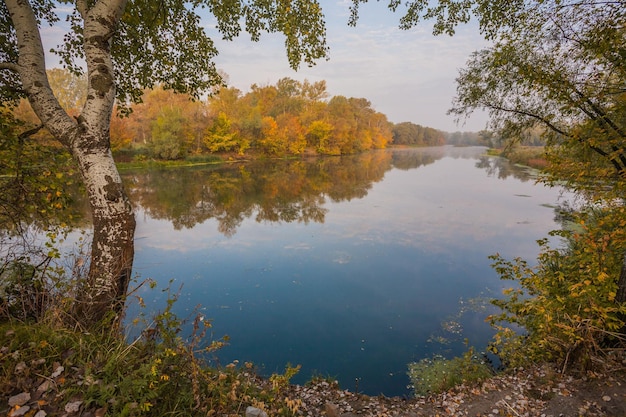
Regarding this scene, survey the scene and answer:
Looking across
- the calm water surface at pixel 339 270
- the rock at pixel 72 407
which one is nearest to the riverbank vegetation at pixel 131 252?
the rock at pixel 72 407

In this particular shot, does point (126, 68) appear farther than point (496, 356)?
No

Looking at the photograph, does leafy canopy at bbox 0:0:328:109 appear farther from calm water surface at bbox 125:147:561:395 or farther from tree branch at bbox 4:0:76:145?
calm water surface at bbox 125:147:561:395

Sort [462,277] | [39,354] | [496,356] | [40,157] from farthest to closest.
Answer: [462,277] → [496,356] → [40,157] → [39,354]

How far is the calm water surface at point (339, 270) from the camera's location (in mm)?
7012

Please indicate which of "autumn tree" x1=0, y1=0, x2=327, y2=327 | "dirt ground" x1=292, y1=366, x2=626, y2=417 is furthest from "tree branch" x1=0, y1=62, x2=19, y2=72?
"dirt ground" x1=292, y1=366, x2=626, y2=417

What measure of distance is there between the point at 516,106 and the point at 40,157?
35.1 ft

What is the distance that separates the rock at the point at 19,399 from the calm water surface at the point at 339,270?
174 inches

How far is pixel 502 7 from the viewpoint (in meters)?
5.62

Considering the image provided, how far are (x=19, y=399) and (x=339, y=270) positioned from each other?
29.9ft

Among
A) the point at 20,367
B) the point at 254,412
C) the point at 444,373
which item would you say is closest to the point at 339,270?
the point at 444,373

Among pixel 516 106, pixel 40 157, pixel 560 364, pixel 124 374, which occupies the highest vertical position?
pixel 516 106

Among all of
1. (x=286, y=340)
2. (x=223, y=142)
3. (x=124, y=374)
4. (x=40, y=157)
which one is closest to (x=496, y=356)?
(x=286, y=340)

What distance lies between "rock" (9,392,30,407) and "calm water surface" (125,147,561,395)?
4427mm

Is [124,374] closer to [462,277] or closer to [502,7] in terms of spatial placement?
[502,7]
